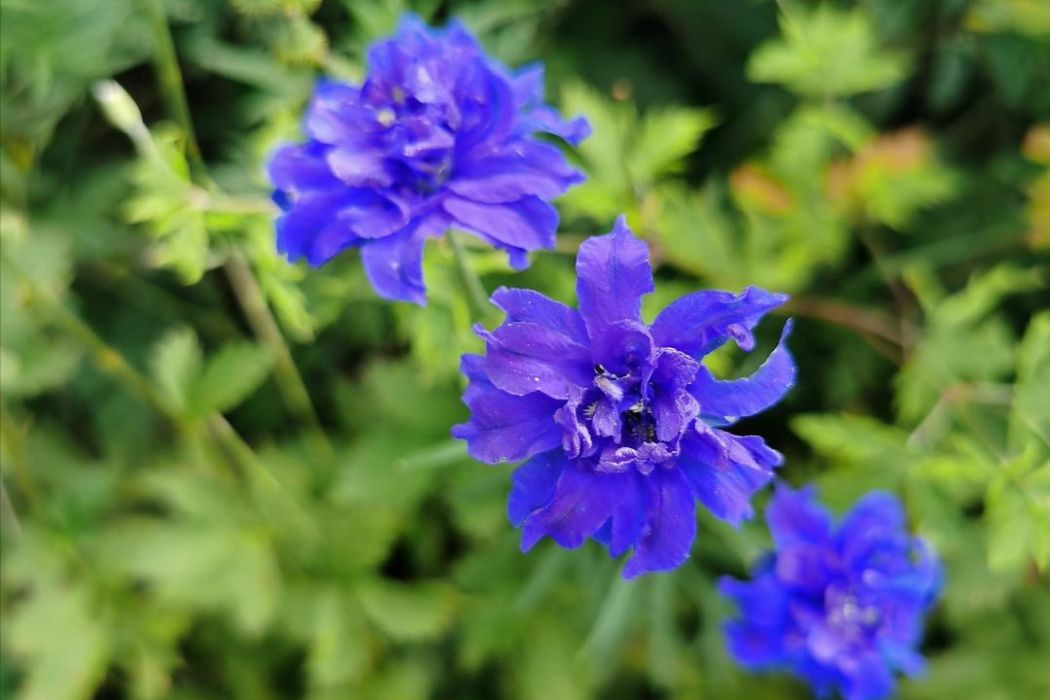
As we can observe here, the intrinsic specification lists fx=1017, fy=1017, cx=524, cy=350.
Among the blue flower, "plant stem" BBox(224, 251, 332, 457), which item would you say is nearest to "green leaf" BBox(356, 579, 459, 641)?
"plant stem" BBox(224, 251, 332, 457)

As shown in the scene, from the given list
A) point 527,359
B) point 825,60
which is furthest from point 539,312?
point 825,60

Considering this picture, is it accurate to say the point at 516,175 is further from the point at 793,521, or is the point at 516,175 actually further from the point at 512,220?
the point at 793,521

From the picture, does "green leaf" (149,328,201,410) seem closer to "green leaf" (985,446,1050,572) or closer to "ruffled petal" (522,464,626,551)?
"ruffled petal" (522,464,626,551)

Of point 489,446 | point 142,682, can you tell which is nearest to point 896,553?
point 489,446

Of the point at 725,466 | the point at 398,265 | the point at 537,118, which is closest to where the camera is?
the point at 725,466

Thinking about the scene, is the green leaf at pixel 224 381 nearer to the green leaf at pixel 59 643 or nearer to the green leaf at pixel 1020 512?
A: the green leaf at pixel 59 643
